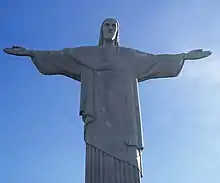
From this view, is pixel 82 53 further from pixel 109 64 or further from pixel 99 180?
pixel 99 180

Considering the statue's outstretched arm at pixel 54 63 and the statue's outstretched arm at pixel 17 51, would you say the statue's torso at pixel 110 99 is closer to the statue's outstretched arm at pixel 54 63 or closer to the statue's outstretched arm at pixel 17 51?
the statue's outstretched arm at pixel 54 63

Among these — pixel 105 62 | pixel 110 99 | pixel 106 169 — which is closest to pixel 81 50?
pixel 105 62

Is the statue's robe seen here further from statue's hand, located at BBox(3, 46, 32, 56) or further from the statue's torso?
statue's hand, located at BBox(3, 46, 32, 56)

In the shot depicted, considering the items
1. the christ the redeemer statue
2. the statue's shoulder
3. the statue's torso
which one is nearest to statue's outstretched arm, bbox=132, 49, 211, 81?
the christ the redeemer statue

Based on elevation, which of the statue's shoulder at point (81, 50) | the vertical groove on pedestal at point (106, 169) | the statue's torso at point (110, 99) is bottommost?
the vertical groove on pedestal at point (106, 169)

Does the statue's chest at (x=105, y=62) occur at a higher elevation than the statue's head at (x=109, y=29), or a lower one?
lower

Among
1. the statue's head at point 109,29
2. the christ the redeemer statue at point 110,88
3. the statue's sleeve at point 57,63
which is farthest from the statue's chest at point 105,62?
the statue's head at point 109,29

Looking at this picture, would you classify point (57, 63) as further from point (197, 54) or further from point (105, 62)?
point (197, 54)
